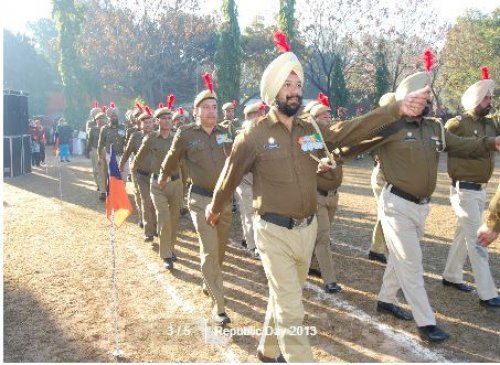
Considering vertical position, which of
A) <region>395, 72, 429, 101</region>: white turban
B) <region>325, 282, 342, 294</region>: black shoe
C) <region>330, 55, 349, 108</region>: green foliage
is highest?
<region>330, 55, 349, 108</region>: green foliage

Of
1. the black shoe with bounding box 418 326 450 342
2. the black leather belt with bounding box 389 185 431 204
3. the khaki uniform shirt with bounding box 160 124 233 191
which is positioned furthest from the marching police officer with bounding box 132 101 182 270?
the black shoe with bounding box 418 326 450 342

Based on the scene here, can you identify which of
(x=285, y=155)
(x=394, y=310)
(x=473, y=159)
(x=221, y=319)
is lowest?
(x=221, y=319)

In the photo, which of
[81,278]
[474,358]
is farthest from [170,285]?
[474,358]

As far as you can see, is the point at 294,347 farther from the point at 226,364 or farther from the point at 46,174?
the point at 46,174

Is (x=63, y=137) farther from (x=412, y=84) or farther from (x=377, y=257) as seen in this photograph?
(x=412, y=84)

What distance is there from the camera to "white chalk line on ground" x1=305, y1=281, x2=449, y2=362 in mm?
4594

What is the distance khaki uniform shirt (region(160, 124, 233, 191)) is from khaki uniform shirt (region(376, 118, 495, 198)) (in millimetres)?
1990

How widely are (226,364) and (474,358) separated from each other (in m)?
2.32

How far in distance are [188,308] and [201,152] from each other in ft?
6.29

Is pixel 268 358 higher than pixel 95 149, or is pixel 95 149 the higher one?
pixel 95 149

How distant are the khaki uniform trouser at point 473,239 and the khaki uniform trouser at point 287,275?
2.59m

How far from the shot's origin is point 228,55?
121ft

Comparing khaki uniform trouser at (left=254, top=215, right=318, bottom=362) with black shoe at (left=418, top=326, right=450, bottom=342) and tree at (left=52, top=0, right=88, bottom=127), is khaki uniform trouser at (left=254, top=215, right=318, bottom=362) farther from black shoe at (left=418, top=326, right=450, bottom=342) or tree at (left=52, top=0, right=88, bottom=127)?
tree at (left=52, top=0, right=88, bottom=127)

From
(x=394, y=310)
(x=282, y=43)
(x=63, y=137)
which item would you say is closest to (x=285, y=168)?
(x=282, y=43)
